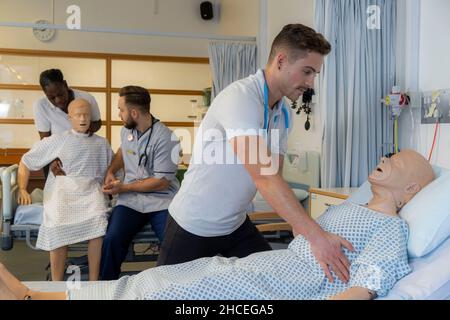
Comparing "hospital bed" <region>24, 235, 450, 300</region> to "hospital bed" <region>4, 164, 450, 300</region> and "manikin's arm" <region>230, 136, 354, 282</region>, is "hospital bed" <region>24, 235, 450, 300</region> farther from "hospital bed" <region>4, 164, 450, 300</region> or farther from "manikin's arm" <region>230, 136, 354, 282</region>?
"manikin's arm" <region>230, 136, 354, 282</region>

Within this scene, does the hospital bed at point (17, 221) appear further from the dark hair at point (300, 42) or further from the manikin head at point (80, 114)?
the dark hair at point (300, 42)

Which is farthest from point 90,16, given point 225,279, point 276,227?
point 225,279

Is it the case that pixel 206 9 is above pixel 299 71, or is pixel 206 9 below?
above

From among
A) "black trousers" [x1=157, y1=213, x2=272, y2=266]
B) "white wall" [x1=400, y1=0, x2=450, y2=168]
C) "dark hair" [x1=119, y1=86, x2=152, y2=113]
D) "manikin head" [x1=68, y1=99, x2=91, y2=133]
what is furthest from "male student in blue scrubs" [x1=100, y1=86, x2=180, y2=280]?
"white wall" [x1=400, y1=0, x2=450, y2=168]

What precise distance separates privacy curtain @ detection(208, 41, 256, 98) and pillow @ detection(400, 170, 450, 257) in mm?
3921

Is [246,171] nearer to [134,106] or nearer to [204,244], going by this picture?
[204,244]

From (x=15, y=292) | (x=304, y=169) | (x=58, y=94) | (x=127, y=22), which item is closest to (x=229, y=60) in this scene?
(x=304, y=169)

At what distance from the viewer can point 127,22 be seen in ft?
22.6

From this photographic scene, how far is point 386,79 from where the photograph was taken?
3.21 m

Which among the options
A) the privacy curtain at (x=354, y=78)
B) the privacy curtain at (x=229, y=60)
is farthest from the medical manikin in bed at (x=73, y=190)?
the privacy curtain at (x=229, y=60)

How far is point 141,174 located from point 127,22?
4623 mm

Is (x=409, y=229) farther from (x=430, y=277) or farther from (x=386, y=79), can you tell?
(x=386, y=79)

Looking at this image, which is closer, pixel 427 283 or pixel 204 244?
pixel 427 283
